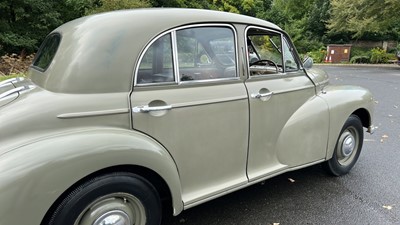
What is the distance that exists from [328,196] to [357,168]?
1009 millimetres

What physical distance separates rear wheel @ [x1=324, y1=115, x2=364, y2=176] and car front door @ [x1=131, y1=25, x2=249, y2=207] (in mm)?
1443

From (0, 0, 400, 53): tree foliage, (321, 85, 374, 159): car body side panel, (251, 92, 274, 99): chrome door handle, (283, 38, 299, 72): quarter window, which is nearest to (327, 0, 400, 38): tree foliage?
(0, 0, 400, 53): tree foliage

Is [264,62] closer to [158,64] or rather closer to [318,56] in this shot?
[158,64]

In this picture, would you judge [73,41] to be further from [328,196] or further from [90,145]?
[328,196]

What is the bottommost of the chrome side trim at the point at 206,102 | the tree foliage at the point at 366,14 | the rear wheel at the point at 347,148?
the rear wheel at the point at 347,148

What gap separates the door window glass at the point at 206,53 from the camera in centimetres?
267

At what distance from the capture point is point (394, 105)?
823 centimetres

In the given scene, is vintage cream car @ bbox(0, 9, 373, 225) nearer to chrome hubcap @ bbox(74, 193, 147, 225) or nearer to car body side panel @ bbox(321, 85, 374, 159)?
chrome hubcap @ bbox(74, 193, 147, 225)

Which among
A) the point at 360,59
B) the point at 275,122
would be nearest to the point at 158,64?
the point at 275,122

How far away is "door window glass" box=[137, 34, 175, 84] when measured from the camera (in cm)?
248

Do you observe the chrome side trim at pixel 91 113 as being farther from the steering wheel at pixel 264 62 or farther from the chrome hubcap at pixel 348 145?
the chrome hubcap at pixel 348 145

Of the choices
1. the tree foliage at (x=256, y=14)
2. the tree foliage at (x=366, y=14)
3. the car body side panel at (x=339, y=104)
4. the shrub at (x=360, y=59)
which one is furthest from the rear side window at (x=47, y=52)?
the shrub at (x=360, y=59)

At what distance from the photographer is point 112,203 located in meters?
2.29

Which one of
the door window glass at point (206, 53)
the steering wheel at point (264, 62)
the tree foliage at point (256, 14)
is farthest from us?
the tree foliage at point (256, 14)
